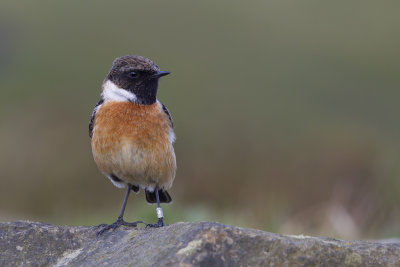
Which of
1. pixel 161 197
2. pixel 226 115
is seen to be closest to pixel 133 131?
pixel 161 197

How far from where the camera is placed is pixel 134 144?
5.84 metres

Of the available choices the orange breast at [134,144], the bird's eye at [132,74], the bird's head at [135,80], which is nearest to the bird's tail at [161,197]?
the orange breast at [134,144]

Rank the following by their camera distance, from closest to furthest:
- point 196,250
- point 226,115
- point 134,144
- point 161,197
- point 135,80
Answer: point 196,250
point 134,144
point 135,80
point 161,197
point 226,115

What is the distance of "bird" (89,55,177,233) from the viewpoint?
5.84 meters

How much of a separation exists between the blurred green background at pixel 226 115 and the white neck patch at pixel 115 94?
1688 millimetres

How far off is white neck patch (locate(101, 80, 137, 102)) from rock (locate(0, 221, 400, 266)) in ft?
5.69

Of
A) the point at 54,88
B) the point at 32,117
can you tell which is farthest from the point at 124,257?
the point at 54,88

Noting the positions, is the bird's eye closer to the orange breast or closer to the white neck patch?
the white neck patch

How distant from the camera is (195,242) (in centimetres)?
400

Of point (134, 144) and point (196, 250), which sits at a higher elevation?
point (134, 144)

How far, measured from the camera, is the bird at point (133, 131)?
5844 millimetres

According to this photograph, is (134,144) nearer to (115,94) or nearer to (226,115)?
(115,94)

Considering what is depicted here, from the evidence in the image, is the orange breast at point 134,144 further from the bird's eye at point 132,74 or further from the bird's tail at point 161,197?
the bird's tail at point 161,197

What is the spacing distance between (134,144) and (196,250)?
2040 mm
